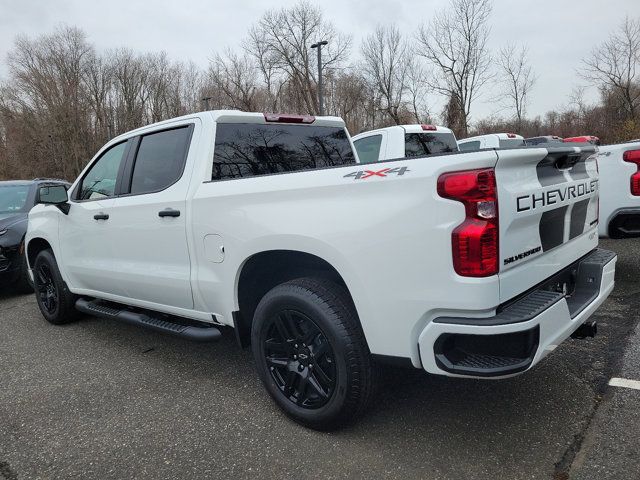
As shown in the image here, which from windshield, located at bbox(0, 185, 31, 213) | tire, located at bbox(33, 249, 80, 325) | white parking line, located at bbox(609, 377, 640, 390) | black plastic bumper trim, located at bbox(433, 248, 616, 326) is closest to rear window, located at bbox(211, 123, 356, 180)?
black plastic bumper trim, located at bbox(433, 248, 616, 326)

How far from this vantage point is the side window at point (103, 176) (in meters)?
3.88

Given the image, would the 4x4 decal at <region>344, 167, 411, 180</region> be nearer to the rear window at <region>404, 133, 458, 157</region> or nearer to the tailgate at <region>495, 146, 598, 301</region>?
the tailgate at <region>495, 146, 598, 301</region>

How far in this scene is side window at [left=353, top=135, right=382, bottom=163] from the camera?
7125 millimetres

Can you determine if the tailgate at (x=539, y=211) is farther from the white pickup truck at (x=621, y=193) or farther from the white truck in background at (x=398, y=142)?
the white truck in background at (x=398, y=142)

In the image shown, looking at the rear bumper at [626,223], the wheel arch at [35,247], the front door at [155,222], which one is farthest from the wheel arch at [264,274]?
the rear bumper at [626,223]

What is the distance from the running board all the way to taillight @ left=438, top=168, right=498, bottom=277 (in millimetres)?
1753

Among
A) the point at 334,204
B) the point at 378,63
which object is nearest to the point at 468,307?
the point at 334,204

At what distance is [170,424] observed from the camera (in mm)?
2818

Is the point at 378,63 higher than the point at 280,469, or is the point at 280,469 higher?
the point at 378,63

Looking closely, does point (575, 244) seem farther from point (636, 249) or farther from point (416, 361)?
point (636, 249)

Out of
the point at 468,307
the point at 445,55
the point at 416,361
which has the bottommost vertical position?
the point at 416,361

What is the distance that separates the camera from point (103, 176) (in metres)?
4.06

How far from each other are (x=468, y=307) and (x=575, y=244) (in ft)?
3.74

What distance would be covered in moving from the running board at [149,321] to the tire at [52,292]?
0.99ft
